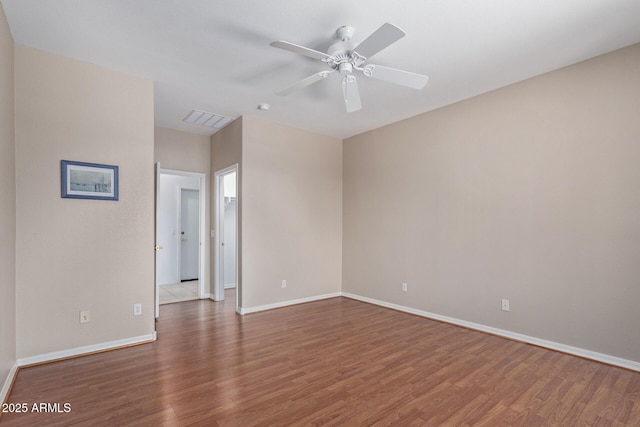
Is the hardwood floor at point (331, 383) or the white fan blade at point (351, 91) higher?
the white fan blade at point (351, 91)

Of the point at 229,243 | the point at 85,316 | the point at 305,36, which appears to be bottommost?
the point at 85,316

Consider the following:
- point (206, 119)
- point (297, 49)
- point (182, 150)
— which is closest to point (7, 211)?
point (297, 49)

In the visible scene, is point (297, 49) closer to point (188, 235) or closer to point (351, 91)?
point (351, 91)

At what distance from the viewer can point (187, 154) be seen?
532 cm

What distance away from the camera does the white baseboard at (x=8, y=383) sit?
7.21ft

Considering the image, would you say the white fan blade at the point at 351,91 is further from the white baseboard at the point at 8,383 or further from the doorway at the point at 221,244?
the white baseboard at the point at 8,383

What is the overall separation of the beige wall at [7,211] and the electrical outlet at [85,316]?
467mm

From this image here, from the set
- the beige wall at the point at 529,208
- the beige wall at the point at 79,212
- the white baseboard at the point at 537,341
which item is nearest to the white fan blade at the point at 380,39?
the beige wall at the point at 529,208

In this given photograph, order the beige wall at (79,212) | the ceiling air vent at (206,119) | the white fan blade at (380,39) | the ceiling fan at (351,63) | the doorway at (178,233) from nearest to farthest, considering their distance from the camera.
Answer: the white fan blade at (380,39) → the ceiling fan at (351,63) → the beige wall at (79,212) → the ceiling air vent at (206,119) → the doorway at (178,233)

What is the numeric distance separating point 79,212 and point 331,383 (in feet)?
9.28

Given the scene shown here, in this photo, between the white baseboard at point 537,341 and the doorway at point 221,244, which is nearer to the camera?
the white baseboard at point 537,341

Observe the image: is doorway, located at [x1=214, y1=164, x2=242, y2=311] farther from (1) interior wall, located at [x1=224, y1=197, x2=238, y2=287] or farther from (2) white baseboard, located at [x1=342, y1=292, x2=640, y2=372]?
(2) white baseboard, located at [x1=342, y1=292, x2=640, y2=372]

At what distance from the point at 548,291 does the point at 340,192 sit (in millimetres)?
3414

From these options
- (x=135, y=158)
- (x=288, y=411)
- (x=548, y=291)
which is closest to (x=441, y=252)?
(x=548, y=291)
